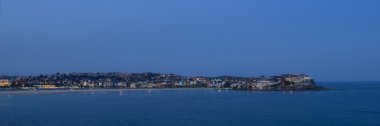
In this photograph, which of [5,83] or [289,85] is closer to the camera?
[289,85]

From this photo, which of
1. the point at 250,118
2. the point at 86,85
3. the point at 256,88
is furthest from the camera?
the point at 86,85

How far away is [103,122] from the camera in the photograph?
2545 centimetres

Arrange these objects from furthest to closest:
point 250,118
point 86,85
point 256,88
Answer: point 86,85 → point 256,88 → point 250,118

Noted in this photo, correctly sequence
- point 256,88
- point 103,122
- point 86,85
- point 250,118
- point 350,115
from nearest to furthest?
point 103,122
point 250,118
point 350,115
point 256,88
point 86,85

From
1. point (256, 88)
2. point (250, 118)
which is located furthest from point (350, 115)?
point (256, 88)

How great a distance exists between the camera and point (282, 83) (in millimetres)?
92500

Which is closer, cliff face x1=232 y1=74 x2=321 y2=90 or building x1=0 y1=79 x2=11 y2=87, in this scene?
cliff face x1=232 y1=74 x2=321 y2=90

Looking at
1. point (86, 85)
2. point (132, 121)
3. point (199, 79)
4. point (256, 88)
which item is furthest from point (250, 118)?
point (199, 79)

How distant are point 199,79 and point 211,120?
10417cm

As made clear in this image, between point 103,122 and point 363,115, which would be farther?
point 363,115

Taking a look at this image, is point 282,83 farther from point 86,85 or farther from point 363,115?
point 363,115

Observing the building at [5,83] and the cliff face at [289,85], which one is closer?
the cliff face at [289,85]

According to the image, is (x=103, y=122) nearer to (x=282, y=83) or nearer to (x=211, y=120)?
(x=211, y=120)

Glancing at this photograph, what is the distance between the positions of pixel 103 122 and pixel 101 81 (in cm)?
9809
